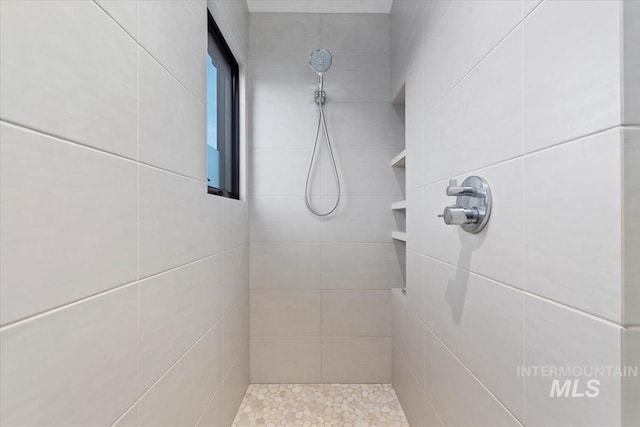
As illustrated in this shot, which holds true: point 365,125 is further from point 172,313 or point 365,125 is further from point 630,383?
point 630,383

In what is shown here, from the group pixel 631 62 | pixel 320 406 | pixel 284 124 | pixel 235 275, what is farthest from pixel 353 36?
→ pixel 320 406

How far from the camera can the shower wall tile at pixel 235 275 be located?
1.60m

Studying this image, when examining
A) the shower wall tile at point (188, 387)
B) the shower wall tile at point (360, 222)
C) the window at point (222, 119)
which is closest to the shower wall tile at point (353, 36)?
the window at point (222, 119)

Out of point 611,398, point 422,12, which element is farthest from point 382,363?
point 422,12

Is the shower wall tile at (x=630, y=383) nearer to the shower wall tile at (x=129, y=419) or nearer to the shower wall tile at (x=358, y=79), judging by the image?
the shower wall tile at (x=129, y=419)

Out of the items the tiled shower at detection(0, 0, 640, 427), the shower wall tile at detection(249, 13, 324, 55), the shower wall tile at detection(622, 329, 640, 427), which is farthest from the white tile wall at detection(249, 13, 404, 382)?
the shower wall tile at detection(622, 329, 640, 427)

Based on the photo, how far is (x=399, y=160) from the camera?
6.48 feet

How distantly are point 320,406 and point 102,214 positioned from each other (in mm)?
1707

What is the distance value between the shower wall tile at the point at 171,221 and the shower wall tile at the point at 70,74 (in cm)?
14

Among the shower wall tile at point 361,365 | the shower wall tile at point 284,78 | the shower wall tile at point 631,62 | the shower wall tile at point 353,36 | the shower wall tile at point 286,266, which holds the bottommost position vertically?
the shower wall tile at point 361,365

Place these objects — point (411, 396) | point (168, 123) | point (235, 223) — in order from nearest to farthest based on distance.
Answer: point (168, 123) < point (411, 396) < point (235, 223)

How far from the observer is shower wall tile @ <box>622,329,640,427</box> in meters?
0.50

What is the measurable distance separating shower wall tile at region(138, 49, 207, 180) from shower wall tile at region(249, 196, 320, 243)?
0.89 metres

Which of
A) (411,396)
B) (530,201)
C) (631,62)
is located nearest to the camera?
(631,62)
